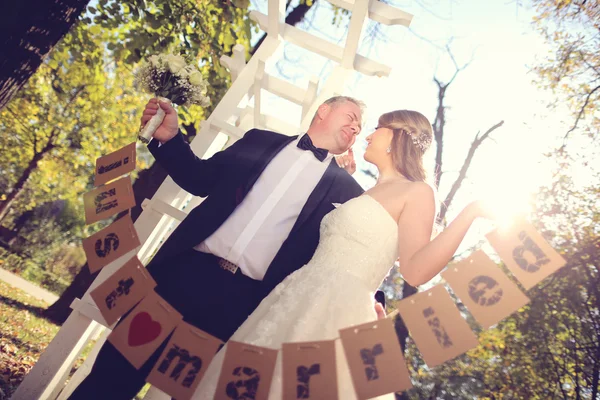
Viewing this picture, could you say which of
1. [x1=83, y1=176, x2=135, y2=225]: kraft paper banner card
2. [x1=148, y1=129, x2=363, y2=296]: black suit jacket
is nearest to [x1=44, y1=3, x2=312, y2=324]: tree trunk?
[x1=148, y1=129, x2=363, y2=296]: black suit jacket

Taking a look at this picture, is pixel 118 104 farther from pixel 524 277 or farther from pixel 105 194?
pixel 524 277

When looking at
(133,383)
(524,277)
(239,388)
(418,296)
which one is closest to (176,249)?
(133,383)

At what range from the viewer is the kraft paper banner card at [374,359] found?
55.5 inches

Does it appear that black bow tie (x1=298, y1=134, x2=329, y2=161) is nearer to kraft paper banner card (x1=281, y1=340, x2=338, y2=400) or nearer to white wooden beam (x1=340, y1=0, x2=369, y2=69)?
white wooden beam (x1=340, y1=0, x2=369, y2=69)

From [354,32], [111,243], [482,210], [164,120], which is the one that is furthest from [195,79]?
[482,210]

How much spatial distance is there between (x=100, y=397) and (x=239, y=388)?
902 millimetres

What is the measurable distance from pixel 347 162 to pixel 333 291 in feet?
4.15

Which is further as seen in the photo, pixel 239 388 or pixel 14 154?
pixel 14 154

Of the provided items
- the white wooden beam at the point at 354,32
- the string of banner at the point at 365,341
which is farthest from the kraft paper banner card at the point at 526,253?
the white wooden beam at the point at 354,32

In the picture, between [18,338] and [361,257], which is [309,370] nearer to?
[361,257]

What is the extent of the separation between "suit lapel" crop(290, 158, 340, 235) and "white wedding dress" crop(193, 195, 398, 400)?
0.42 ft

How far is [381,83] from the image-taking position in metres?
3.16

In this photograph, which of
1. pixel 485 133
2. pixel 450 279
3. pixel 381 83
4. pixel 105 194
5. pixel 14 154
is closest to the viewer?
pixel 450 279

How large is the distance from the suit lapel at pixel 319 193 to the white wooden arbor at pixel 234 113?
0.99 metres
